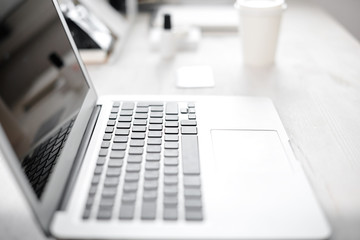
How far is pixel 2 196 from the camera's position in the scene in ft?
1.69

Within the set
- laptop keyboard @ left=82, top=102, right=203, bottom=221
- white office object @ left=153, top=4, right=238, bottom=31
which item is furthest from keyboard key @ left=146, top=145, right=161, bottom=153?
white office object @ left=153, top=4, right=238, bottom=31

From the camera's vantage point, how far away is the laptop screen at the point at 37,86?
43 centimetres

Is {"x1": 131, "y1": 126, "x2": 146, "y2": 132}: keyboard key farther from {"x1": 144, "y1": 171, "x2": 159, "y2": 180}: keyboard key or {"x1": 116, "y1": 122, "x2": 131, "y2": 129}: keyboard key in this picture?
{"x1": 144, "y1": 171, "x2": 159, "y2": 180}: keyboard key

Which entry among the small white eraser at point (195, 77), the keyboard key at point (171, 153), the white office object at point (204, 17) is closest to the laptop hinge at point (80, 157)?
the keyboard key at point (171, 153)

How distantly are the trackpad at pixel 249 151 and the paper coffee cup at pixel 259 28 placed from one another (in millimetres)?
330

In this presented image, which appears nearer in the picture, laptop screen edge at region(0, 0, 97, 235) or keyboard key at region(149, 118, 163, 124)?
laptop screen edge at region(0, 0, 97, 235)

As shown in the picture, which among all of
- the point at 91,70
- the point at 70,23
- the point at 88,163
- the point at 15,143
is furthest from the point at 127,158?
the point at 70,23

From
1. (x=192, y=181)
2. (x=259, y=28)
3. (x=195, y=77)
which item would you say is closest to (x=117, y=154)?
(x=192, y=181)

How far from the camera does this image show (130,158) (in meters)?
0.52

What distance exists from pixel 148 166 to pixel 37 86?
0.20 meters

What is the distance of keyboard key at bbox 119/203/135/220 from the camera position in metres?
0.42

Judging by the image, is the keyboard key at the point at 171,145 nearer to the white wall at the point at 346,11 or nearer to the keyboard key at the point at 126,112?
the keyboard key at the point at 126,112

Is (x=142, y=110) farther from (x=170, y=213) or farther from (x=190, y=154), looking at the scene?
(x=170, y=213)

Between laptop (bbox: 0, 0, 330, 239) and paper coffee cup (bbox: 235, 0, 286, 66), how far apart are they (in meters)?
0.26
